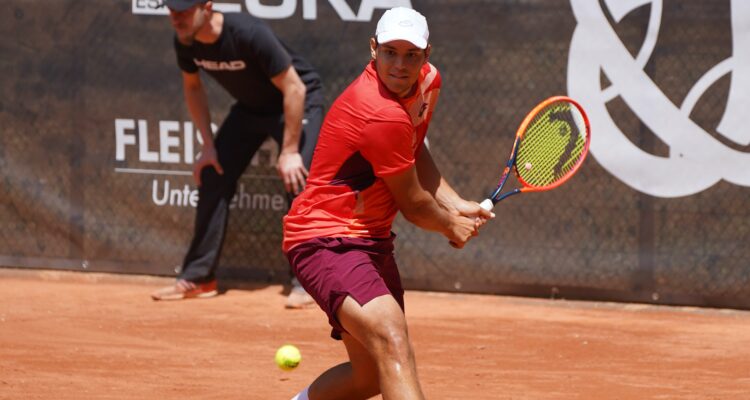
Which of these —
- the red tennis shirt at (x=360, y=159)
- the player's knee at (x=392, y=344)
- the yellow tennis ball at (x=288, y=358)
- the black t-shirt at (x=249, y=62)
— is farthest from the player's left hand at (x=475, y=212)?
the black t-shirt at (x=249, y=62)

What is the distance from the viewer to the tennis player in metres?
3.98

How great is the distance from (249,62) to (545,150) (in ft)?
8.63

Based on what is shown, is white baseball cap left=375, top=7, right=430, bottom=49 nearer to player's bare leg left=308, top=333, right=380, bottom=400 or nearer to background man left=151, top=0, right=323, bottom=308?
player's bare leg left=308, top=333, right=380, bottom=400

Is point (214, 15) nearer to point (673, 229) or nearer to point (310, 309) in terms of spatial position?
point (310, 309)

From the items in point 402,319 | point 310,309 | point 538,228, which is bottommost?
point 310,309

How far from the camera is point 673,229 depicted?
7.27 metres


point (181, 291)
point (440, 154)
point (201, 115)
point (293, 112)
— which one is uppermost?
point (293, 112)

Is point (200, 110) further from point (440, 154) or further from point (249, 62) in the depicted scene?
point (440, 154)

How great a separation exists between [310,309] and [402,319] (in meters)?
3.46

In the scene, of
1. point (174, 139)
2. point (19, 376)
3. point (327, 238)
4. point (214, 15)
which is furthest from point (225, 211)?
point (327, 238)

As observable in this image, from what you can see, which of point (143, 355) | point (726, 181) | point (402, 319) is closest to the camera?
point (402, 319)

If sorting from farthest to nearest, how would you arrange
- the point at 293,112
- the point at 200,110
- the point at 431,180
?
the point at 200,110, the point at 293,112, the point at 431,180

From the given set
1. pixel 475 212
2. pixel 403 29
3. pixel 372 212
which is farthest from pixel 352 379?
pixel 403 29

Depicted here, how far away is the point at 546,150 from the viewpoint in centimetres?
501
